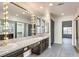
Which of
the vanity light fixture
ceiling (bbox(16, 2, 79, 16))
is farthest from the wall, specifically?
the vanity light fixture

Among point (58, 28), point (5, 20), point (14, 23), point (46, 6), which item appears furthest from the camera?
point (58, 28)

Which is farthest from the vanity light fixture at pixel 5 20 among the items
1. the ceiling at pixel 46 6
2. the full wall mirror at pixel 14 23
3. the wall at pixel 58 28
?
the wall at pixel 58 28

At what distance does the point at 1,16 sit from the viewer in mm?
2975

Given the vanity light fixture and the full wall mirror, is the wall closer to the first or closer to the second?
the full wall mirror

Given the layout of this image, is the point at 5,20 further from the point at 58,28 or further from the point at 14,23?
the point at 58,28

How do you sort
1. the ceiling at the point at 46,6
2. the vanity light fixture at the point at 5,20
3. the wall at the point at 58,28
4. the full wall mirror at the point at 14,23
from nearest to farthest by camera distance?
the vanity light fixture at the point at 5,20 → the full wall mirror at the point at 14,23 → the ceiling at the point at 46,6 → the wall at the point at 58,28

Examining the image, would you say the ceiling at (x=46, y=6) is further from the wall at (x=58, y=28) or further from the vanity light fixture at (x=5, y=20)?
the wall at (x=58, y=28)

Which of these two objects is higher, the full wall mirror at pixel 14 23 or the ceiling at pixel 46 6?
the ceiling at pixel 46 6

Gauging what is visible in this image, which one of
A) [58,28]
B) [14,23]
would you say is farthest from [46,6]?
[58,28]

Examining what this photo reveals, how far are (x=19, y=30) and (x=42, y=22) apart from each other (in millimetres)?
3124

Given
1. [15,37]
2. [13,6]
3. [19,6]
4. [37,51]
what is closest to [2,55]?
[15,37]

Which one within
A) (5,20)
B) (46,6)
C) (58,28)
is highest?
(46,6)

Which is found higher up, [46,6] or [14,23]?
[46,6]

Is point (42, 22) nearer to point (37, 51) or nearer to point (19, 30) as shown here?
point (37, 51)
